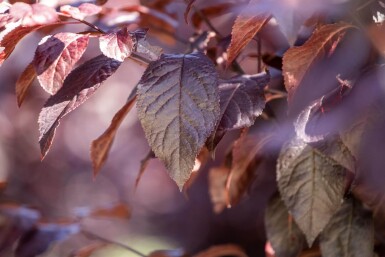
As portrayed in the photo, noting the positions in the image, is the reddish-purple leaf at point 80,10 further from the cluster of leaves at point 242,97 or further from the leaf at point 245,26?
the leaf at point 245,26

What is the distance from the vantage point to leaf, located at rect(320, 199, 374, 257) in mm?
1024

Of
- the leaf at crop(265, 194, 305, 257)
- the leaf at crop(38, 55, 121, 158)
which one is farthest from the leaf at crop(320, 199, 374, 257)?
the leaf at crop(38, 55, 121, 158)

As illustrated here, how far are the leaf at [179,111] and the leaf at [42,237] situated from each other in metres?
0.62

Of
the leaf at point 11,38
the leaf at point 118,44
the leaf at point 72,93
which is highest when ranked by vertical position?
the leaf at point 118,44

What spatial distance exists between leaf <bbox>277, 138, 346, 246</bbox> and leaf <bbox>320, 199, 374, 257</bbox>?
0.10m

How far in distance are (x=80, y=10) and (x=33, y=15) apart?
0.13 meters

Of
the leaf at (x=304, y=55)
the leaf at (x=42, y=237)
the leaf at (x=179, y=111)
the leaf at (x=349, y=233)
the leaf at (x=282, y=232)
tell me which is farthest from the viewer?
the leaf at (x=42, y=237)

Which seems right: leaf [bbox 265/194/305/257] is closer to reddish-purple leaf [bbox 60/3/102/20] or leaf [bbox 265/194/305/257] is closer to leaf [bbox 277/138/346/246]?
leaf [bbox 277/138/346/246]

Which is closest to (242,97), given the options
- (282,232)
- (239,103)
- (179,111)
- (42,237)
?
(239,103)

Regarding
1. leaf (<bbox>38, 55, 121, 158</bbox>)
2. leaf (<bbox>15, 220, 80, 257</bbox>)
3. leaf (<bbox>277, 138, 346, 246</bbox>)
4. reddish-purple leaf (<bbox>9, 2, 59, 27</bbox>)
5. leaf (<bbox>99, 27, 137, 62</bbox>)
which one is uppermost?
reddish-purple leaf (<bbox>9, 2, 59, 27</bbox>)

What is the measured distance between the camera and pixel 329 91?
967 millimetres

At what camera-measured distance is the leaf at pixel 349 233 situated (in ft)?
3.36

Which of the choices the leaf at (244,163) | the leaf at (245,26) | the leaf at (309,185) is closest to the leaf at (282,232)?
the leaf at (244,163)

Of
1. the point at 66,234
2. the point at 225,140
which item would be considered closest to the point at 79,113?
the point at 225,140
